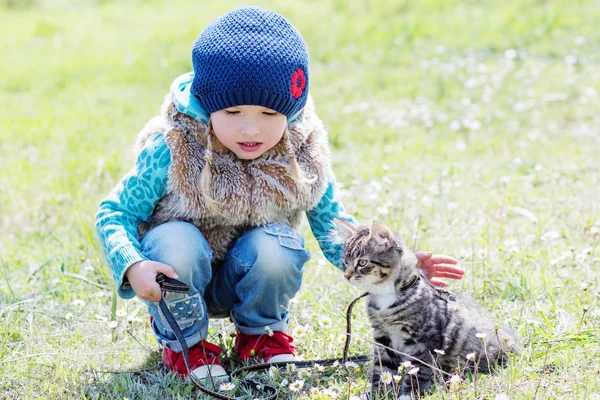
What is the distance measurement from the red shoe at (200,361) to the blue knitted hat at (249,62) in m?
0.93

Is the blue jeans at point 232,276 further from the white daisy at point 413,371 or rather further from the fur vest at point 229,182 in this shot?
the white daisy at point 413,371

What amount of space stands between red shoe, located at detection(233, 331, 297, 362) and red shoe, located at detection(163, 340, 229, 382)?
0.43ft

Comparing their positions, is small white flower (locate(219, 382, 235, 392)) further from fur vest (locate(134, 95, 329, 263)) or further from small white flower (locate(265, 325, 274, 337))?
fur vest (locate(134, 95, 329, 263))

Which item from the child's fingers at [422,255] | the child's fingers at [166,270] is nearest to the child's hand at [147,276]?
the child's fingers at [166,270]

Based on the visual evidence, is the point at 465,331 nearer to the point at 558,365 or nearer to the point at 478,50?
the point at 558,365

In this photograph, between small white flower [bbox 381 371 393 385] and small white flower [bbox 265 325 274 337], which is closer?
small white flower [bbox 381 371 393 385]

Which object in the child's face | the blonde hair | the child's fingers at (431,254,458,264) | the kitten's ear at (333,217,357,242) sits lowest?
the child's fingers at (431,254,458,264)

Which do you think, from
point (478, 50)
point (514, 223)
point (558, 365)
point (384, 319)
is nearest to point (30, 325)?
point (384, 319)

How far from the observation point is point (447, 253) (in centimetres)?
377

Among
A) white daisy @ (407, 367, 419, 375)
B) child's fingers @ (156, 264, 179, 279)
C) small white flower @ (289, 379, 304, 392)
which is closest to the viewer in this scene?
white daisy @ (407, 367, 419, 375)

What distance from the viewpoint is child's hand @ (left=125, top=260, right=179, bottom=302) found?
8.75 feet

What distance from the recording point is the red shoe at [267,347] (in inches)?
119

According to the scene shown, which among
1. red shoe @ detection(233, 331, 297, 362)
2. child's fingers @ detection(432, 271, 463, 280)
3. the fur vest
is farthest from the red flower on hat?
red shoe @ detection(233, 331, 297, 362)

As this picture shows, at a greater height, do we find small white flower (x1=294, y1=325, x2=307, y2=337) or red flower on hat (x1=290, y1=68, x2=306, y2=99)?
red flower on hat (x1=290, y1=68, x2=306, y2=99)
